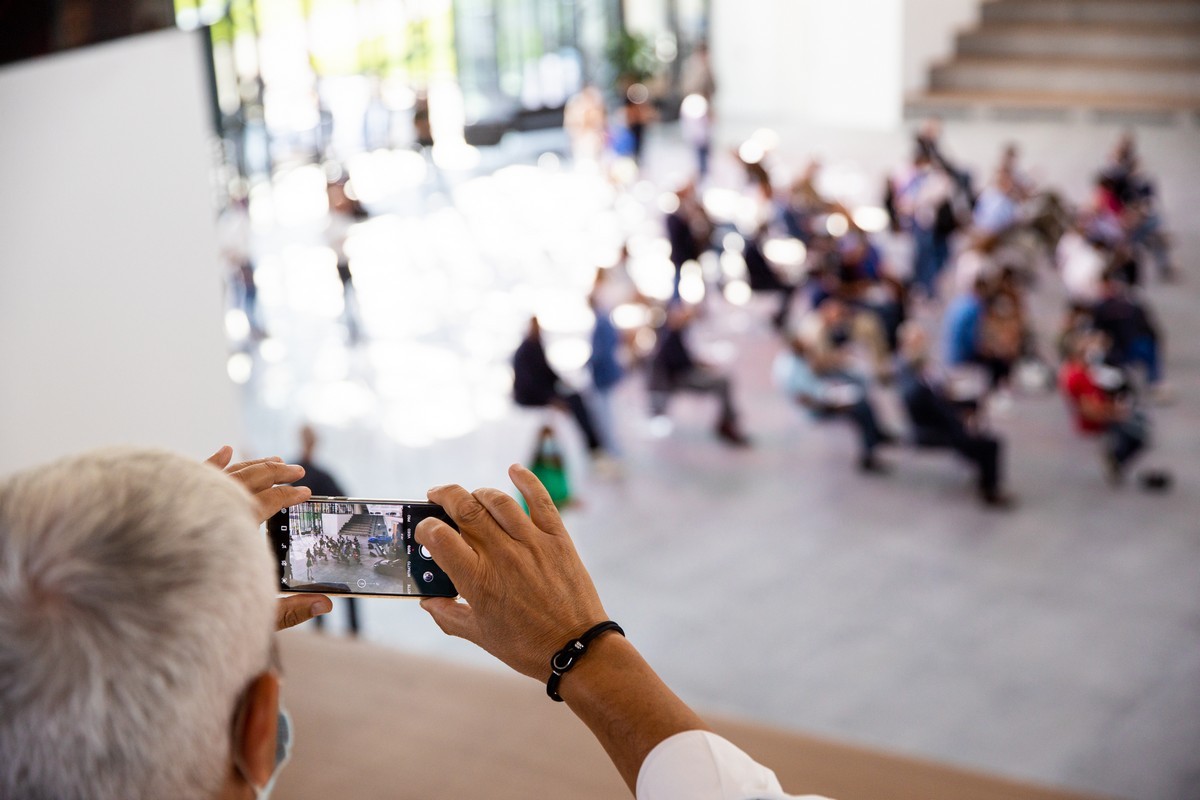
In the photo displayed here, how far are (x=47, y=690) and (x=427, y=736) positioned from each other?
2.96 m

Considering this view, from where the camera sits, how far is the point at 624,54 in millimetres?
19844

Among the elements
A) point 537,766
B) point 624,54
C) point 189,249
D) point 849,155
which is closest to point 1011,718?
point 537,766

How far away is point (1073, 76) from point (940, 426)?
549 inches

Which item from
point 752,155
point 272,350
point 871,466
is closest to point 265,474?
point 871,466

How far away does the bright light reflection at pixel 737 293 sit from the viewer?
12.0 meters

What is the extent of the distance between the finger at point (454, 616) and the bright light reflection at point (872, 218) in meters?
13.2

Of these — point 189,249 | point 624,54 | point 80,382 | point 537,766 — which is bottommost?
point 537,766

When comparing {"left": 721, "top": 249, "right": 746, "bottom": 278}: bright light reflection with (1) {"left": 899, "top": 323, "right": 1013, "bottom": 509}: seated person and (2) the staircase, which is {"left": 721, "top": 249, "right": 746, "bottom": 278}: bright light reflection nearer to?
(1) {"left": 899, "top": 323, "right": 1013, "bottom": 509}: seated person

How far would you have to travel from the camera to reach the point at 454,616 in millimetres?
1359

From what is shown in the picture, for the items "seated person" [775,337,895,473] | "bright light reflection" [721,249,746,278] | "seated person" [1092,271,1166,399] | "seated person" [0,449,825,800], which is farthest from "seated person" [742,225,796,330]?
"seated person" [0,449,825,800]

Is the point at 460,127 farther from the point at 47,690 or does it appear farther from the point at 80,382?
the point at 47,690

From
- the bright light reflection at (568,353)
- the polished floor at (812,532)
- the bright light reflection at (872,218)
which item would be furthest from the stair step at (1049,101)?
the bright light reflection at (568,353)

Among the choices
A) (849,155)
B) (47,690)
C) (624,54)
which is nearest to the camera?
(47,690)

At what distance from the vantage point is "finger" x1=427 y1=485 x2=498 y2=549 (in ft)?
4.21
